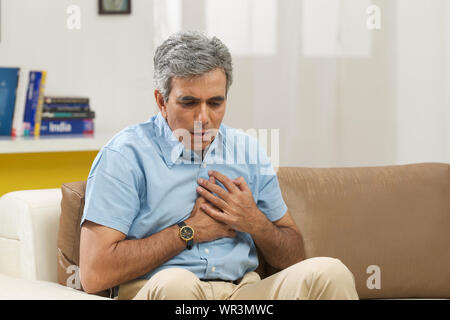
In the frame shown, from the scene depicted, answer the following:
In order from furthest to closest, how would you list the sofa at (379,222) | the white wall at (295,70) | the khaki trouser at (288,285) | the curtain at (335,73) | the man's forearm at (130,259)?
1. the curtain at (335,73)
2. the white wall at (295,70)
3. the sofa at (379,222)
4. the man's forearm at (130,259)
5. the khaki trouser at (288,285)

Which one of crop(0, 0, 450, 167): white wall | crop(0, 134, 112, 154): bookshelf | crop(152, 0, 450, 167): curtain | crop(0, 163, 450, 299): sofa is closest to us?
crop(0, 163, 450, 299): sofa

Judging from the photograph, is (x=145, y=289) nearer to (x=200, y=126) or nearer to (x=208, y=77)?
(x=200, y=126)

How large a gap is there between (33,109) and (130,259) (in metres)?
1.32

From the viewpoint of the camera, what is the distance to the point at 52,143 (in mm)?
2592

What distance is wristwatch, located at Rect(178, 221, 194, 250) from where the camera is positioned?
5.31ft

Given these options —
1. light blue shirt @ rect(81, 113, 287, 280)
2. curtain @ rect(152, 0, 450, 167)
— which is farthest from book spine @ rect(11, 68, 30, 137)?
light blue shirt @ rect(81, 113, 287, 280)

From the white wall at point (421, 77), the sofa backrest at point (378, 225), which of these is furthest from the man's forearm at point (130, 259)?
the white wall at point (421, 77)

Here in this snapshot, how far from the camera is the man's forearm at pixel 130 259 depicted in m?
1.53

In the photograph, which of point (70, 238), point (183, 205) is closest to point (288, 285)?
point (183, 205)

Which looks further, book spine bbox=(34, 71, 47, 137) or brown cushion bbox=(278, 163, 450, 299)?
book spine bbox=(34, 71, 47, 137)

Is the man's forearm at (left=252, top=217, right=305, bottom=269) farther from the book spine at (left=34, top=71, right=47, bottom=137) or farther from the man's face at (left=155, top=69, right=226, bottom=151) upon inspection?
the book spine at (left=34, top=71, right=47, bottom=137)

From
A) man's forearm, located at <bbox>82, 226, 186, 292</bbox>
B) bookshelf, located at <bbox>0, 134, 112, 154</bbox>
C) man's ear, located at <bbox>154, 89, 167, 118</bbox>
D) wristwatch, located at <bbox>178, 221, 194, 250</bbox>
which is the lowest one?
man's forearm, located at <bbox>82, 226, 186, 292</bbox>

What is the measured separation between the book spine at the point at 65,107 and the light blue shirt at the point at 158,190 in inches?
41.1

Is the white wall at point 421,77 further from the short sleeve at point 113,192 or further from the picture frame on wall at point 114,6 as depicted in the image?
the short sleeve at point 113,192
